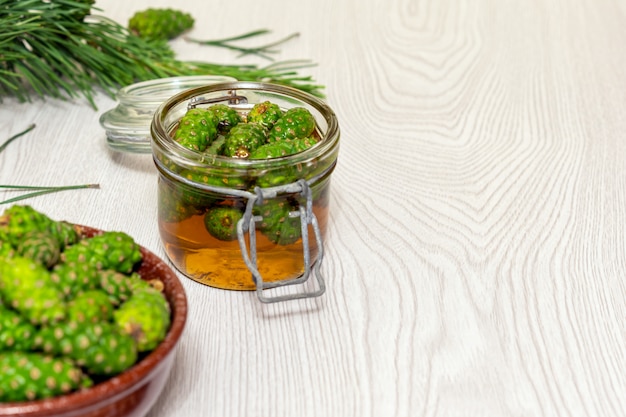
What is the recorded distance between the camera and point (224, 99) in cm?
104

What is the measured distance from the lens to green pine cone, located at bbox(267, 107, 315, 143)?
95 cm

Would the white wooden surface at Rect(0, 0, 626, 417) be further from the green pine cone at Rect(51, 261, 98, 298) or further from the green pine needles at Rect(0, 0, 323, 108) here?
the green pine cone at Rect(51, 261, 98, 298)

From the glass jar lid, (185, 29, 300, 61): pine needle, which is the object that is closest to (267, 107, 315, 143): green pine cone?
the glass jar lid

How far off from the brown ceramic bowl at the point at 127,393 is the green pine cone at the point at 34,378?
0.4 inches

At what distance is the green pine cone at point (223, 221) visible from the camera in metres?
0.88

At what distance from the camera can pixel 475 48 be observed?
1.65m

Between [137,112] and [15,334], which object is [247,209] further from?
[137,112]

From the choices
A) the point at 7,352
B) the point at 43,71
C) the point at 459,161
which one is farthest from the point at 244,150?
the point at 43,71

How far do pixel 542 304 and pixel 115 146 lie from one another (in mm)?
611

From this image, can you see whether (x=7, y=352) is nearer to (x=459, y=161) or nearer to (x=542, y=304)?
(x=542, y=304)

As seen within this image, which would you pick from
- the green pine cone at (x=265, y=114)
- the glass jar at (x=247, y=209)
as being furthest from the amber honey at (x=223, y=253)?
the green pine cone at (x=265, y=114)

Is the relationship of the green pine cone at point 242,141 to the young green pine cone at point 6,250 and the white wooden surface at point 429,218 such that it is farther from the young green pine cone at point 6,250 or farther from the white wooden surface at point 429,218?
the young green pine cone at point 6,250

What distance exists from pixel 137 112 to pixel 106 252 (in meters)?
0.45

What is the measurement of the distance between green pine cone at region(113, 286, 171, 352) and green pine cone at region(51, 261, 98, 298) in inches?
1.4
